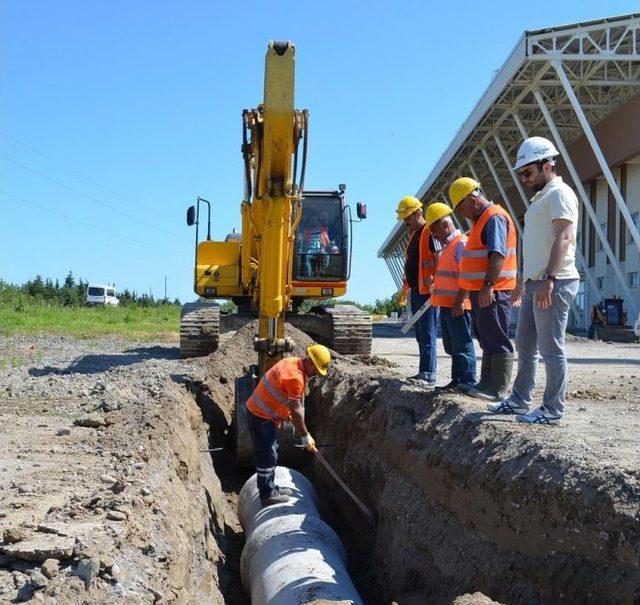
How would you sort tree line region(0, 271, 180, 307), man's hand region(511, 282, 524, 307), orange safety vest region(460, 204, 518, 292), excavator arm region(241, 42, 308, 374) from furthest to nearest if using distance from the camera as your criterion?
tree line region(0, 271, 180, 307), excavator arm region(241, 42, 308, 374), orange safety vest region(460, 204, 518, 292), man's hand region(511, 282, 524, 307)

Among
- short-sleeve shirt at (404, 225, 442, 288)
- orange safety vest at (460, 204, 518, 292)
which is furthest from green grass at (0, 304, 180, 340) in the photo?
orange safety vest at (460, 204, 518, 292)

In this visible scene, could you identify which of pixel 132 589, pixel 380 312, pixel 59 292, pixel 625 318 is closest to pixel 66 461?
pixel 132 589

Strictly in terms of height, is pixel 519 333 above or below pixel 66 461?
above

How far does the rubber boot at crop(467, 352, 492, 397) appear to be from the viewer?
616 cm

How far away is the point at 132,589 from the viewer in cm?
357

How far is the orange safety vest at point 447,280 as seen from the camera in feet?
21.4

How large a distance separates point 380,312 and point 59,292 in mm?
27176

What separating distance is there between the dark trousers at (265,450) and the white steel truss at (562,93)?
15938 millimetres

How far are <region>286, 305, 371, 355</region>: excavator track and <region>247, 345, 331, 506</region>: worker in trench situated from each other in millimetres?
6325

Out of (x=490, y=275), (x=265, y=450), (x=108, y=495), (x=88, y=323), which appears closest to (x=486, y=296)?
(x=490, y=275)

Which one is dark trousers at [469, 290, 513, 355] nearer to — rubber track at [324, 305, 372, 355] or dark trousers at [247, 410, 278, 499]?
dark trousers at [247, 410, 278, 499]

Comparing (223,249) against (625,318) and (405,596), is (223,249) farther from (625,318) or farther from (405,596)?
(625,318)

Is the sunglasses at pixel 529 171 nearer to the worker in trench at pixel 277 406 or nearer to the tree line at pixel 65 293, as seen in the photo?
the worker in trench at pixel 277 406

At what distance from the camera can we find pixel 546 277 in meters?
4.93
